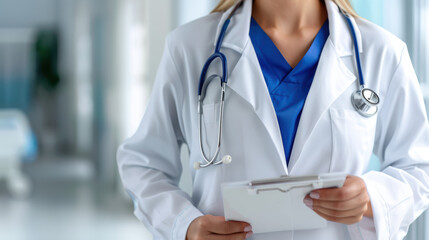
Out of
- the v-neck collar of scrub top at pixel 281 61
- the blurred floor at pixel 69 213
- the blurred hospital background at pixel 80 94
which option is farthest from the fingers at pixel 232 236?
the blurred floor at pixel 69 213

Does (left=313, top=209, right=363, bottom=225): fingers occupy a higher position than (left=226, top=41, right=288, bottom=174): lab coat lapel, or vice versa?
(left=226, top=41, right=288, bottom=174): lab coat lapel

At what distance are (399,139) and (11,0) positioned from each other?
9.74m

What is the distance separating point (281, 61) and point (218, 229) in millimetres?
374

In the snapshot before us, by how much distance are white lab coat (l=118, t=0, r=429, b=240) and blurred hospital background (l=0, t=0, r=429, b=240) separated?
52 centimetres

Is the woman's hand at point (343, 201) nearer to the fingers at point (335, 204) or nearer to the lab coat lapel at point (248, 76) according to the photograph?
the fingers at point (335, 204)

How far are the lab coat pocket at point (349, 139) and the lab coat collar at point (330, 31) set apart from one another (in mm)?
135

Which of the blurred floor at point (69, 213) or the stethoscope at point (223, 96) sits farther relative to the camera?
the blurred floor at point (69, 213)

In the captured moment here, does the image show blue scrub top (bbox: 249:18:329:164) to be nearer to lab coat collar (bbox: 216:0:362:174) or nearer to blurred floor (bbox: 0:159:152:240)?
lab coat collar (bbox: 216:0:362:174)

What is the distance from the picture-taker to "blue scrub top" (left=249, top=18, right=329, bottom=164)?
1.10 meters

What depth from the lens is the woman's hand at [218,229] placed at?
3.25ft

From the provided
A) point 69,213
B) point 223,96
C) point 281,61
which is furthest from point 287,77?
point 69,213

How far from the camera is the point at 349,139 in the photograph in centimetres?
108

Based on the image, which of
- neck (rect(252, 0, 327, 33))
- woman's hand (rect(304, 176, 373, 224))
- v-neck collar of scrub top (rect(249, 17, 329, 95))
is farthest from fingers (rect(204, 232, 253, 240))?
neck (rect(252, 0, 327, 33))

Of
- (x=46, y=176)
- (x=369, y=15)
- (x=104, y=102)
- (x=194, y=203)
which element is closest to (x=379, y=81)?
(x=194, y=203)
